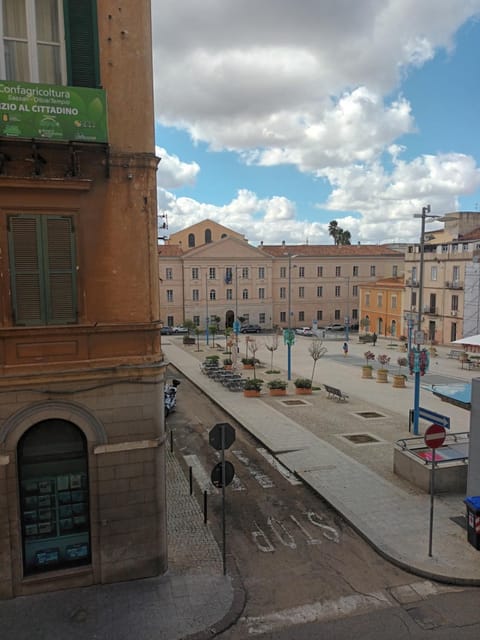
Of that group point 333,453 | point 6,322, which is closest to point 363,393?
point 333,453

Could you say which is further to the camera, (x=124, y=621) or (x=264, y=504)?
(x=264, y=504)

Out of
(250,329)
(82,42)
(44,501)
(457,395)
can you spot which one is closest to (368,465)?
(457,395)

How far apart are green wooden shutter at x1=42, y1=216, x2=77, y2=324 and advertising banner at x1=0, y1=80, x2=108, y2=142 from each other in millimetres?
1281

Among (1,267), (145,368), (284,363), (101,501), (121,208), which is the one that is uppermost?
(121,208)

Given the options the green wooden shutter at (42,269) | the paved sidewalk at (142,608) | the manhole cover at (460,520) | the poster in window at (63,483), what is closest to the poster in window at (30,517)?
the poster in window at (63,483)

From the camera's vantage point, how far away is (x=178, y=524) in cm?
1013

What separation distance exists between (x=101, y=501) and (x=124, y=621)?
1.77 metres

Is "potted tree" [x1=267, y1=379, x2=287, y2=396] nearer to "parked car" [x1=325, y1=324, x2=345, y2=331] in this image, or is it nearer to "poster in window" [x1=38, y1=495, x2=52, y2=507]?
"poster in window" [x1=38, y1=495, x2=52, y2=507]

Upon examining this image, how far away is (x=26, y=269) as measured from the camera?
7414mm

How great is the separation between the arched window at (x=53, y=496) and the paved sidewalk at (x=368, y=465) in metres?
5.55

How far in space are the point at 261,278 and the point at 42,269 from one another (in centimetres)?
6015

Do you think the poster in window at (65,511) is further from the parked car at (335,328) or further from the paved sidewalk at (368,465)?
the parked car at (335,328)

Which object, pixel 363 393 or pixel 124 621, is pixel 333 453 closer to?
pixel 124 621

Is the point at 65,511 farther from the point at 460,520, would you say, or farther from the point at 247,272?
the point at 247,272
